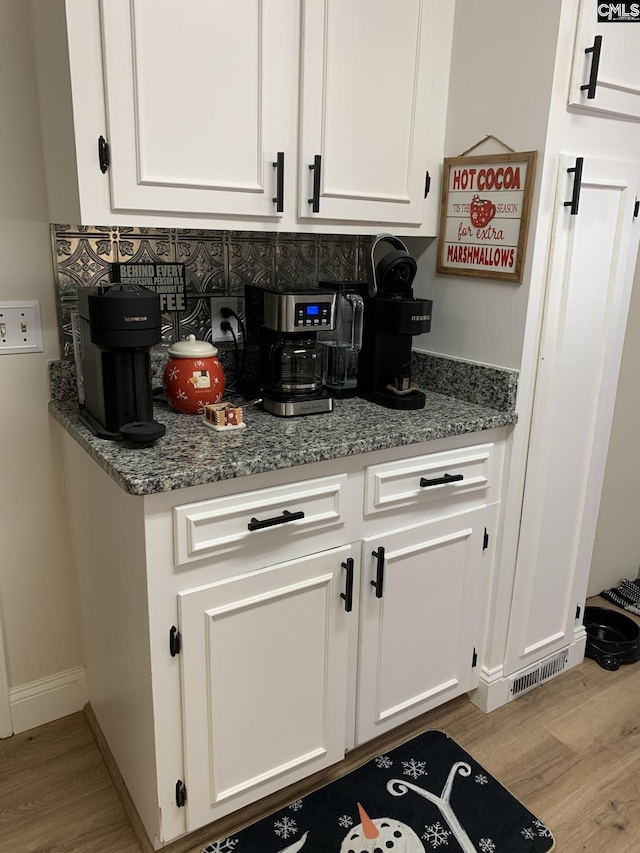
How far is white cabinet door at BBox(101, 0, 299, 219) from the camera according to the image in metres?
1.34

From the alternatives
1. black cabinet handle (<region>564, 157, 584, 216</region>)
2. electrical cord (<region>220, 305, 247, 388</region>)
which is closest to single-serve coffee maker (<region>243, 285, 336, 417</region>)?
electrical cord (<region>220, 305, 247, 388</region>)

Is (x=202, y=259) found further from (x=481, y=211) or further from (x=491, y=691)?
(x=491, y=691)

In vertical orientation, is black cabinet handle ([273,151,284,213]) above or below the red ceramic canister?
above

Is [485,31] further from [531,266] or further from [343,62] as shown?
[531,266]

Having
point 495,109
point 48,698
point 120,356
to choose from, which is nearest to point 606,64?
point 495,109

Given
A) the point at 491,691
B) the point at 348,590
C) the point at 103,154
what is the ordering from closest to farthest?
the point at 103,154
the point at 348,590
the point at 491,691

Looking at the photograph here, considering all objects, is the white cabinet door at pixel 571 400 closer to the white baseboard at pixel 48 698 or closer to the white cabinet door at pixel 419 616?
the white cabinet door at pixel 419 616

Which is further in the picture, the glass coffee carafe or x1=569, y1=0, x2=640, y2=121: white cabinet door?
the glass coffee carafe

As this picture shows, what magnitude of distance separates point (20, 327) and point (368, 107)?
105 cm

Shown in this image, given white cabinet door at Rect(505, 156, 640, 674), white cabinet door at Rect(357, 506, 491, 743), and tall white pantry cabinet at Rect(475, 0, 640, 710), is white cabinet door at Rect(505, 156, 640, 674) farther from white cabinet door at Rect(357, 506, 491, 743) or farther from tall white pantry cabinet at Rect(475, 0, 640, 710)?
white cabinet door at Rect(357, 506, 491, 743)

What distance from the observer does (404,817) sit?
165cm

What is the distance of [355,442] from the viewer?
1510mm

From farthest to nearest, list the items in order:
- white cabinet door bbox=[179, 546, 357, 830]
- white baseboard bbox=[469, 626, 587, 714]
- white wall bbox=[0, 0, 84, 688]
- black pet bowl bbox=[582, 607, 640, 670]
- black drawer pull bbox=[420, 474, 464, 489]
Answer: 1. black pet bowl bbox=[582, 607, 640, 670]
2. white baseboard bbox=[469, 626, 587, 714]
3. black drawer pull bbox=[420, 474, 464, 489]
4. white wall bbox=[0, 0, 84, 688]
5. white cabinet door bbox=[179, 546, 357, 830]

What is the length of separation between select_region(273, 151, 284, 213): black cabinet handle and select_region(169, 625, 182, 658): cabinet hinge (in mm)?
1006
